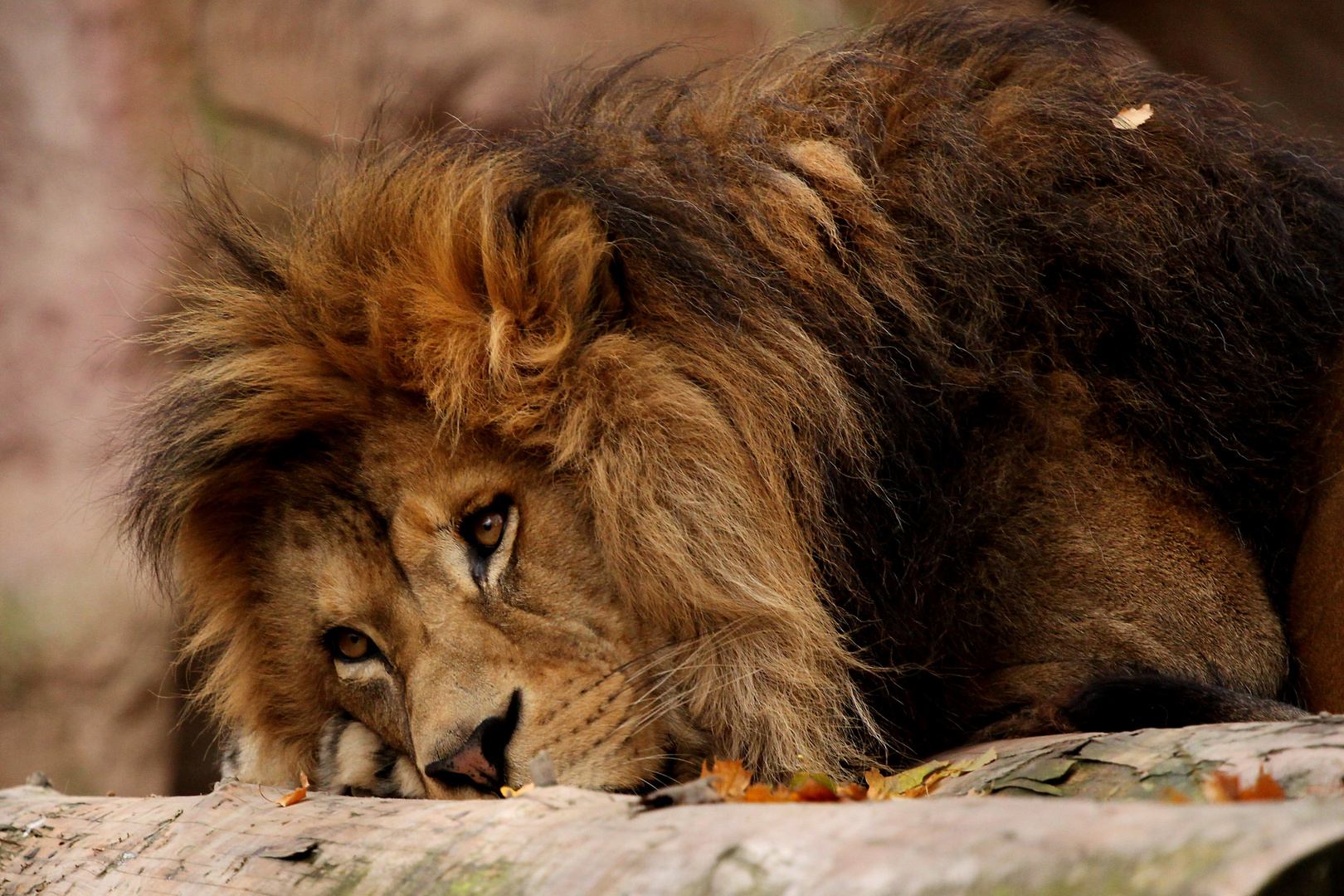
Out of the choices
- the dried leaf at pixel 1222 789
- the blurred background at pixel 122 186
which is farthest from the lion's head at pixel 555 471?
the blurred background at pixel 122 186

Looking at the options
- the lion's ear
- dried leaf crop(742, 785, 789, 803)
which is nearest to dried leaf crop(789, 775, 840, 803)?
dried leaf crop(742, 785, 789, 803)

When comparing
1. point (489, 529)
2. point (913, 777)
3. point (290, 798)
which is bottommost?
point (913, 777)

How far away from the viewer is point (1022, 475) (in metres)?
2.49

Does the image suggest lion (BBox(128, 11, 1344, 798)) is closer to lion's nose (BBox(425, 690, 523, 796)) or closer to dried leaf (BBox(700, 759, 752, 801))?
lion's nose (BBox(425, 690, 523, 796))

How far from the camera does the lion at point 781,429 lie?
2.37 metres

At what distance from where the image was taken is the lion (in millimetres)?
2373

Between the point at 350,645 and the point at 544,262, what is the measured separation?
933 millimetres

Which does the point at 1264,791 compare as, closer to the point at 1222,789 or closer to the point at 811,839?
the point at 1222,789

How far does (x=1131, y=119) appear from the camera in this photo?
2721 mm

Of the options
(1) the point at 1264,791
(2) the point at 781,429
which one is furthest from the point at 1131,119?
(1) the point at 1264,791

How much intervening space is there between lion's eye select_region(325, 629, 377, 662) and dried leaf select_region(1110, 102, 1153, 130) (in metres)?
Result: 1.95

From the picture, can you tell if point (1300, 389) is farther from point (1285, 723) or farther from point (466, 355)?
point (466, 355)

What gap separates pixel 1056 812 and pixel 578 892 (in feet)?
1.65

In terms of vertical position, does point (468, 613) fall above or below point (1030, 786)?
above
